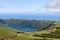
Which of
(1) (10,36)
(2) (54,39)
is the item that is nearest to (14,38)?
(1) (10,36)

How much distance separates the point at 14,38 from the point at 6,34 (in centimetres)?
311

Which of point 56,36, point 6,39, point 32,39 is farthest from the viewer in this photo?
point 56,36

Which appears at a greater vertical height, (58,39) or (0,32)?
(0,32)

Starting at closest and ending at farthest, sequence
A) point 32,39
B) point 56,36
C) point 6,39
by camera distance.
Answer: point 6,39
point 32,39
point 56,36

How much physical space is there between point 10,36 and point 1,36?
361 centimetres

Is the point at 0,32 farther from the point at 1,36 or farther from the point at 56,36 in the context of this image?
the point at 56,36

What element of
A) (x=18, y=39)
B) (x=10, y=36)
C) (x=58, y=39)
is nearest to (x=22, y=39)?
(x=18, y=39)

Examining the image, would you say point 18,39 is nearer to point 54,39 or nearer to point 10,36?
point 10,36

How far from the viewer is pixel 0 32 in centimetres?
5712

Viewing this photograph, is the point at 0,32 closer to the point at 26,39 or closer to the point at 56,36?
the point at 26,39

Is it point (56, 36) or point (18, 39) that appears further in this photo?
point (56, 36)

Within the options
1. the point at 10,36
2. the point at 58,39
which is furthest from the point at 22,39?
the point at 58,39

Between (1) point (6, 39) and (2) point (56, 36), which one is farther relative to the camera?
(2) point (56, 36)

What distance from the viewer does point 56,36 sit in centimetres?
6456
